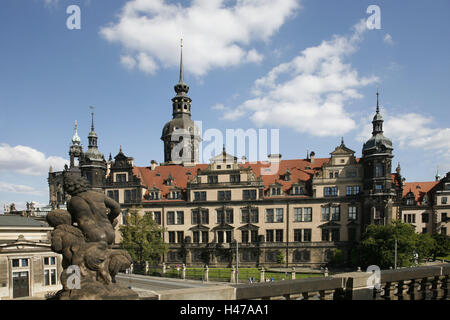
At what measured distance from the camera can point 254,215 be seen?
1966 inches

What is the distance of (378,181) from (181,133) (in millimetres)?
40821

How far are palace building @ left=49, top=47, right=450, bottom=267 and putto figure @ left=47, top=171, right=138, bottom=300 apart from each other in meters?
42.9

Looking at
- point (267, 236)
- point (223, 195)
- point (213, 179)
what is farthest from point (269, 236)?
point (213, 179)

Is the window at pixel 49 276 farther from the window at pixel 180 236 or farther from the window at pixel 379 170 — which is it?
the window at pixel 379 170

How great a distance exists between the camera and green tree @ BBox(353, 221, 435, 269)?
37.0 metres

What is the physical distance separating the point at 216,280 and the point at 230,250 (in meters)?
8.63

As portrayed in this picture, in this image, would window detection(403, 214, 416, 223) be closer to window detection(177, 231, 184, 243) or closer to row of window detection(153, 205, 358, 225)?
row of window detection(153, 205, 358, 225)

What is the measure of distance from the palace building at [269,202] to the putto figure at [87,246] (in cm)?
4285

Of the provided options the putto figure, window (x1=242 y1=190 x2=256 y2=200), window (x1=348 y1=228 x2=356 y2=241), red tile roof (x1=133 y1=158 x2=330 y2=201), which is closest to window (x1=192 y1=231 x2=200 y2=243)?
red tile roof (x1=133 y1=158 x2=330 y2=201)

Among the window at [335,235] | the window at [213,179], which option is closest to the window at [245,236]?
the window at [213,179]

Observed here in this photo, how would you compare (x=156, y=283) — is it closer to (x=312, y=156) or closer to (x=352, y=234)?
(x=352, y=234)
